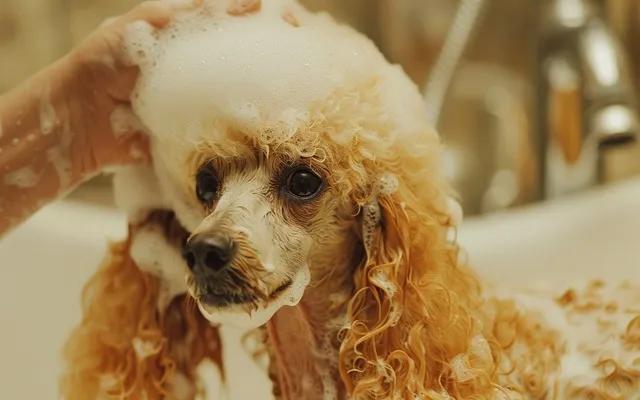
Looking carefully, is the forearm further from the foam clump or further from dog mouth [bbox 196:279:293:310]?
dog mouth [bbox 196:279:293:310]

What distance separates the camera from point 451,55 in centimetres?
139

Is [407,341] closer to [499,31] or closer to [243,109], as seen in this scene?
[243,109]

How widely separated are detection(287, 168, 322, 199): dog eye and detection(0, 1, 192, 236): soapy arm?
0.18 metres

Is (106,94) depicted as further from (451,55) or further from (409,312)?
(451,55)

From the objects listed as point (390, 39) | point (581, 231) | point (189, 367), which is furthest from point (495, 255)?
point (189, 367)

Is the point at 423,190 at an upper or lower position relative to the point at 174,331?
upper

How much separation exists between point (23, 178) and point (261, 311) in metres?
0.27

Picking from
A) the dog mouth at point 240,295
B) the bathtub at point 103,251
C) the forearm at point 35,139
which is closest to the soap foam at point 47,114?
the forearm at point 35,139

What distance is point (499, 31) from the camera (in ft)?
5.45

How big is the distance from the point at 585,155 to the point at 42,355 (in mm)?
943

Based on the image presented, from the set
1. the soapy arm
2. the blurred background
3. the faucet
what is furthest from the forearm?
the faucet

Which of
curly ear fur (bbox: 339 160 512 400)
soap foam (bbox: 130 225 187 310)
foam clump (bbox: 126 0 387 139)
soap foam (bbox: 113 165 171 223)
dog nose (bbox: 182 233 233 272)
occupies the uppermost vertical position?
foam clump (bbox: 126 0 387 139)

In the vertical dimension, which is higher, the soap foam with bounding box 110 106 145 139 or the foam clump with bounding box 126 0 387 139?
the foam clump with bounding box 126 0 387 139

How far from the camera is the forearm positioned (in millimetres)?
685
